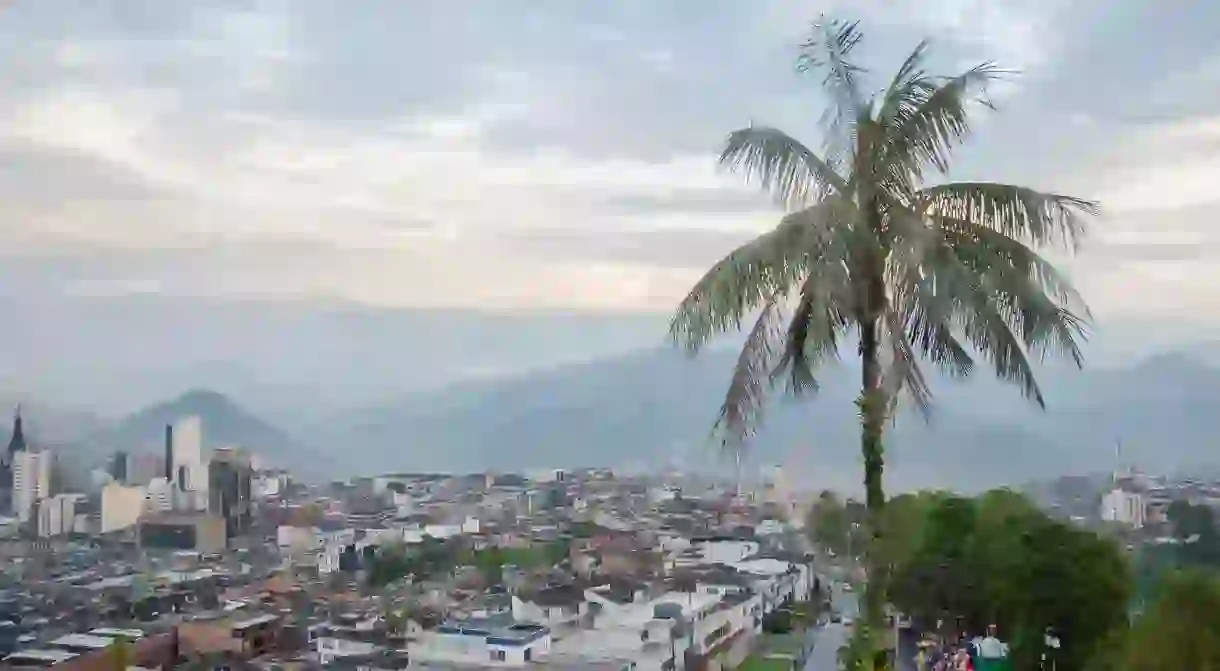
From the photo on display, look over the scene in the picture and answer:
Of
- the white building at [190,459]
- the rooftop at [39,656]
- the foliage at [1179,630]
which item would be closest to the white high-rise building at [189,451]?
the white building at [190,459]

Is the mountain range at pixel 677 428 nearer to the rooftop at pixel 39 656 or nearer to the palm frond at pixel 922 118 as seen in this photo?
the rooftop at pixel 39 656

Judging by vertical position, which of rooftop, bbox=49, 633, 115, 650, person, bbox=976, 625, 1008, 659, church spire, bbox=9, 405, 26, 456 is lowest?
person, bbox=976, 625, 1008, 659

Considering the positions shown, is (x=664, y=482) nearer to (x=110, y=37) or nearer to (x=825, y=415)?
(x=825, y=415)

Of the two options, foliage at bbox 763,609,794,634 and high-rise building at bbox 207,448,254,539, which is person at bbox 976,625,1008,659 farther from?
high-rise building at bbox 207,448,254,539

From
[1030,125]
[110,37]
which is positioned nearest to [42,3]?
[110,37]

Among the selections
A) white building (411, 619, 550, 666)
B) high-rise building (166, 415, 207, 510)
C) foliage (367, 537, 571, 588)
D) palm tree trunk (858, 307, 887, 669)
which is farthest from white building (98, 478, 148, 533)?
palm tree trunk (858, 307, 887, 669)

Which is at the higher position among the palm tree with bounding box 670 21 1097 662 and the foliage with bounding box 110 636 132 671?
the palm tree with bounding box 670 21 1097 662
